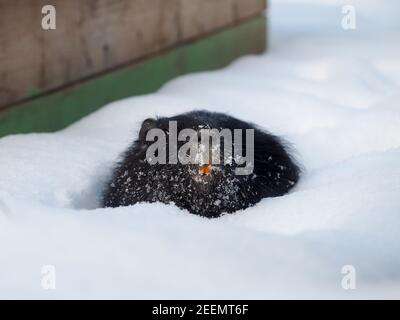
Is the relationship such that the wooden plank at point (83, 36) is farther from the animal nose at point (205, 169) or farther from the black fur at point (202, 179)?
the animal nose at point (205, 169)

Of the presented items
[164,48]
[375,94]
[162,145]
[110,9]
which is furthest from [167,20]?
[162,145]

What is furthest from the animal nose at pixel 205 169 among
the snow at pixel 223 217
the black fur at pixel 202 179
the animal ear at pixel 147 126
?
the animal ear at pixel 147 126

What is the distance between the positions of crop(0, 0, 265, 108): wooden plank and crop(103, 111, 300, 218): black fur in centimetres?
64

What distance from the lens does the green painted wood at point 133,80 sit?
139 inches

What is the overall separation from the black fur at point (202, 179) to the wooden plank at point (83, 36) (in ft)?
2.10

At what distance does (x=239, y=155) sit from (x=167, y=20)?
1.70 metres

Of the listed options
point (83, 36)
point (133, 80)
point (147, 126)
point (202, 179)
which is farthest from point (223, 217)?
point (133, 80)

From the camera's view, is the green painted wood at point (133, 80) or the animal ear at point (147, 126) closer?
the animal ear at point (147, 126)

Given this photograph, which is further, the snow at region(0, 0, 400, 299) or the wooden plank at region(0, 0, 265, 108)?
the wooden plank at region(0, 0, 265, 108)

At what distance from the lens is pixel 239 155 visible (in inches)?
116

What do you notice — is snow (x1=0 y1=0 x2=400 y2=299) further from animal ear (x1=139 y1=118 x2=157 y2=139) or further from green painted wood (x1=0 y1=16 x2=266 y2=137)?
animal ear (x1=139 y1=118 x2=157 y2=139)

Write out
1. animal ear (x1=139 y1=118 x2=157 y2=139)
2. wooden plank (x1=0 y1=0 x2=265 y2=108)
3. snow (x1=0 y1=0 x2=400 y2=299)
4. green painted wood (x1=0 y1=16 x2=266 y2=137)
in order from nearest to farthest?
snow (x1=0 y1=0 x2=400 y2=299) → animal ear (x1=139 y1=118 x2=157 y2=139) → wooden plank (x1=0 y1=0 x2=265 y2=108) → green painted wood (x1=0 y1=16 x2=266 y2=137)

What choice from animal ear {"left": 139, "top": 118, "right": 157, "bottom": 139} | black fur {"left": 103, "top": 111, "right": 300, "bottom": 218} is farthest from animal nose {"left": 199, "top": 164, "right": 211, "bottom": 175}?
animal ear {"left": 139, "top": 118, "right": 157, "bottom": 139}

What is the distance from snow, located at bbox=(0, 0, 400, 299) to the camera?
7.13 ft
